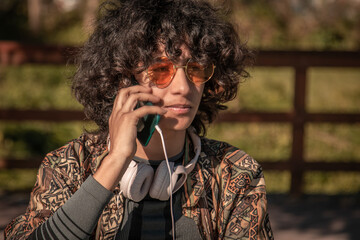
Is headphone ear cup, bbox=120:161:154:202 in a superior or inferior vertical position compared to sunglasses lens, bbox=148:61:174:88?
inferior

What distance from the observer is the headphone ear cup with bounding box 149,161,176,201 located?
204cm

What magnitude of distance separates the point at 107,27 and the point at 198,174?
835mm

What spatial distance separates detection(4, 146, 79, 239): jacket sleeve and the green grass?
120 inches

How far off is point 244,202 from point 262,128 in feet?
20.8

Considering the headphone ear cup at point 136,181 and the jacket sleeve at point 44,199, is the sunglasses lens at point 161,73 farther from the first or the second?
the jacket sleeve at point 44,199

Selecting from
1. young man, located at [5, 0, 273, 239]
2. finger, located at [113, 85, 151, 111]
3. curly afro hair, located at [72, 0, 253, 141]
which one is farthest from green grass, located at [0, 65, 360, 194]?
finger, located at [113, 85, 151, 111]

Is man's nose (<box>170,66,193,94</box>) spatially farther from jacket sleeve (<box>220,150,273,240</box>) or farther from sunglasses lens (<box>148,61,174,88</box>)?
jacket sleeve (<box>220,150,273,240</box>)

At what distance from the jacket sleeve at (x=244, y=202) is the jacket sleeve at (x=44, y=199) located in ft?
2.27

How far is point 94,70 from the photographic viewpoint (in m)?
2.34

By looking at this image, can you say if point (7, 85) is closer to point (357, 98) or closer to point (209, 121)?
point (357, 98)

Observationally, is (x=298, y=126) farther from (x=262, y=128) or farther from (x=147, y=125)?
(x=147, y=125)

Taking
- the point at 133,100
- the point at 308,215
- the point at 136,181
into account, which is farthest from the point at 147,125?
the point at 308,215

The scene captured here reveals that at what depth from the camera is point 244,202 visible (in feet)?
6.96

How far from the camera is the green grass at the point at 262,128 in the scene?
22.0 feet
